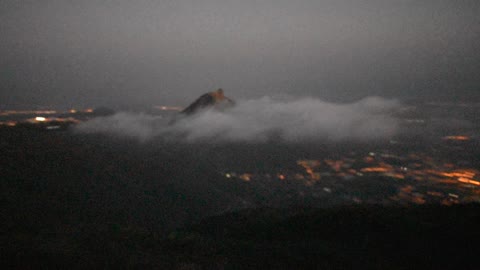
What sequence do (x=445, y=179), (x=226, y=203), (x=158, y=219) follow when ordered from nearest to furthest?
(x=158, y=219) < (x=226, y=203) < (x=445, y=179)

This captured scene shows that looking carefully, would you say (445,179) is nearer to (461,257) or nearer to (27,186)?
(461,257)

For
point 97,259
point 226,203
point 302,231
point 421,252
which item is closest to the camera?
point 97,259

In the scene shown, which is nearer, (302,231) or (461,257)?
(461,257)

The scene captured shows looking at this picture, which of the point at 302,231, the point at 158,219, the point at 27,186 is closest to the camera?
the point at 302,231

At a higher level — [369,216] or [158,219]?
[369,216]

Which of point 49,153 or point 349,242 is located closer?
point 349,242

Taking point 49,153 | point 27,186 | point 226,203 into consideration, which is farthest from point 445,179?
point 49,153

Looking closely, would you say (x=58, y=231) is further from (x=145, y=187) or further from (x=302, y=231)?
(x=145, y=187)

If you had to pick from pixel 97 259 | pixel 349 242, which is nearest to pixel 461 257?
pixel 349 242

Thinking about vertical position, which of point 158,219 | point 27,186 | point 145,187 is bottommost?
point 158,219
